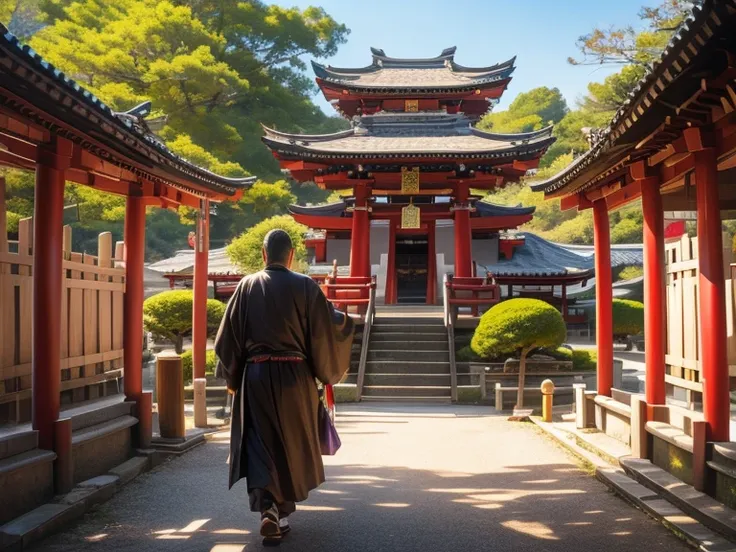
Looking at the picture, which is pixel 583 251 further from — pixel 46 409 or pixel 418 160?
pixel 46 409

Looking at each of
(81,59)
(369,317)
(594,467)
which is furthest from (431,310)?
(81,59)

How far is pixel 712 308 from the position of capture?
6137 mm

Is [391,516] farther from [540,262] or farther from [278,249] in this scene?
[540,262]

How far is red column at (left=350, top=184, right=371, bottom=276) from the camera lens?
20.9 meters

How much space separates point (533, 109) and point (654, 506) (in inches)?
2618

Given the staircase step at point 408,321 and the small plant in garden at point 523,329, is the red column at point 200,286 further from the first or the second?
the staircase step at point 408,321

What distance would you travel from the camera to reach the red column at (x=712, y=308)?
6.02 metres

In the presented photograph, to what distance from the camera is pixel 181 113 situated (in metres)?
38.5

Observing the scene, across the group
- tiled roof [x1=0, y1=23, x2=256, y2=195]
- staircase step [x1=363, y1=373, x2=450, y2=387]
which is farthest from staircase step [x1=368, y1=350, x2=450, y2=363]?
tiled roof [x1=0, y1=23, x2=256, y2=195]

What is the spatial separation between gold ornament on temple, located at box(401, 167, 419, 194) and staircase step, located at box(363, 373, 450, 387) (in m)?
6.47

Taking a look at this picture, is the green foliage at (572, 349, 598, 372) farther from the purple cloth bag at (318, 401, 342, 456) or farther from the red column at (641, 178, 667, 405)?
the purple cloth bag at (318, 401, 342, 456)

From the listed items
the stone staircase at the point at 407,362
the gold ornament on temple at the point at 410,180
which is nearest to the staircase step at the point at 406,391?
the stone staircase at the point at 407,362

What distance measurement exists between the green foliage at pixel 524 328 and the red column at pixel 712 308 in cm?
744

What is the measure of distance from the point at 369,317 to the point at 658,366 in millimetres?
10970
